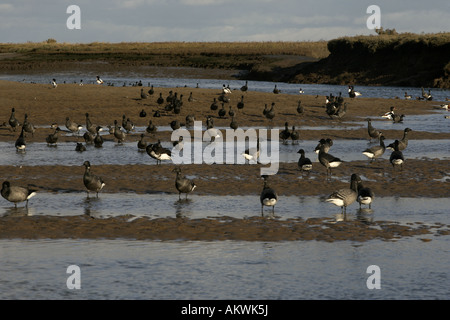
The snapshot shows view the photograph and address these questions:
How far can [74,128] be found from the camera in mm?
38906

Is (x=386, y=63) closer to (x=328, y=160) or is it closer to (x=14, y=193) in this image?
(x=328, y=160)

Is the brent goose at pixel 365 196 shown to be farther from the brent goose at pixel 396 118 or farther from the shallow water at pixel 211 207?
the brent goose at pixel 396 118

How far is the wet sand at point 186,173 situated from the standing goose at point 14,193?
3.87 ft

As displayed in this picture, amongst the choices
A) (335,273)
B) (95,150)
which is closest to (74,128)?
(95,150)

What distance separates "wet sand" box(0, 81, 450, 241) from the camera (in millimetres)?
17234

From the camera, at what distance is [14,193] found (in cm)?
1948

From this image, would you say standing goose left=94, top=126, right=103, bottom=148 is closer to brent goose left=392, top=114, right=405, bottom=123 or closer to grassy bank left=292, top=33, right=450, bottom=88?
brent goose left=392, top=114, right=405, bottom=123

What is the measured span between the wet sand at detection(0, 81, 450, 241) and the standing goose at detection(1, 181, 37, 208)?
1181 mm

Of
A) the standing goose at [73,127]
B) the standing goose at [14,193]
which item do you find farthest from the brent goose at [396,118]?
the standing goose at [14,193]

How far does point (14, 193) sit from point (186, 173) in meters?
8.32

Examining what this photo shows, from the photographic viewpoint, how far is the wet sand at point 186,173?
679 inches

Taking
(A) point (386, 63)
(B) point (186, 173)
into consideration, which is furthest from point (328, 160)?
(A) point (386, 63)
